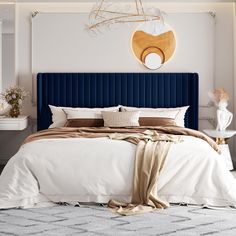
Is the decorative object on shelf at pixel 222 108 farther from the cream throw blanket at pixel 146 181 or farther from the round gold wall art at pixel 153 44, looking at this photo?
the cream throw blanket at pixel 146 181

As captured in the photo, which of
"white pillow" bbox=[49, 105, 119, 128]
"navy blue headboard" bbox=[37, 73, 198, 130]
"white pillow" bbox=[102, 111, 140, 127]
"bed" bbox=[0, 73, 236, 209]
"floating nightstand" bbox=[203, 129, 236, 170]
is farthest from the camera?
"navy blue headboard" bbox=[37, 73, 198, 130]

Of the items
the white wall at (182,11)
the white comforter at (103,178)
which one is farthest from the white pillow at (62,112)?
the white comforter at (103,178)

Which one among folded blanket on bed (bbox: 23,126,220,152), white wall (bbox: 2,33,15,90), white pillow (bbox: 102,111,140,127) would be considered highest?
white wall (bbox: 2,33,15,90)

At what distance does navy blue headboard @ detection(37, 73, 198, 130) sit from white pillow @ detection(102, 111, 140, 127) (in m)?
0.70

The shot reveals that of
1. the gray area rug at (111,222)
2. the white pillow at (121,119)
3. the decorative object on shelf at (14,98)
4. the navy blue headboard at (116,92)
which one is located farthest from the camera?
the navy blue headboard at (116,92)

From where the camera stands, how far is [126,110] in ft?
26.6

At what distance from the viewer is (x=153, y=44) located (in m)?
8.51

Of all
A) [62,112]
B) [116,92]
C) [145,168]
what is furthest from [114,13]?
[145,168]

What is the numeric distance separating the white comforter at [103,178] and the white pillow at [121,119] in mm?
1900

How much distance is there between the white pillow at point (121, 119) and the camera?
7588 millimetres

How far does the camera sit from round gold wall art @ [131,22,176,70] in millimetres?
8492

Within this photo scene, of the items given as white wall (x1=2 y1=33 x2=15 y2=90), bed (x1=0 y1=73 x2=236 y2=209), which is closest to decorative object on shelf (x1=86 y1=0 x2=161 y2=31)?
white wall (x1=2 y1=33 x2=15 y2=90)

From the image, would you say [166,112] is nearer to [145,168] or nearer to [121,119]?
[121,119]

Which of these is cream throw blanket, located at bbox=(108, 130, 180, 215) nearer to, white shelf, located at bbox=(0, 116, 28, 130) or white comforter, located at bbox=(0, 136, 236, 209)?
white comforter, located at bbox=(0, 136, 236, 209)
